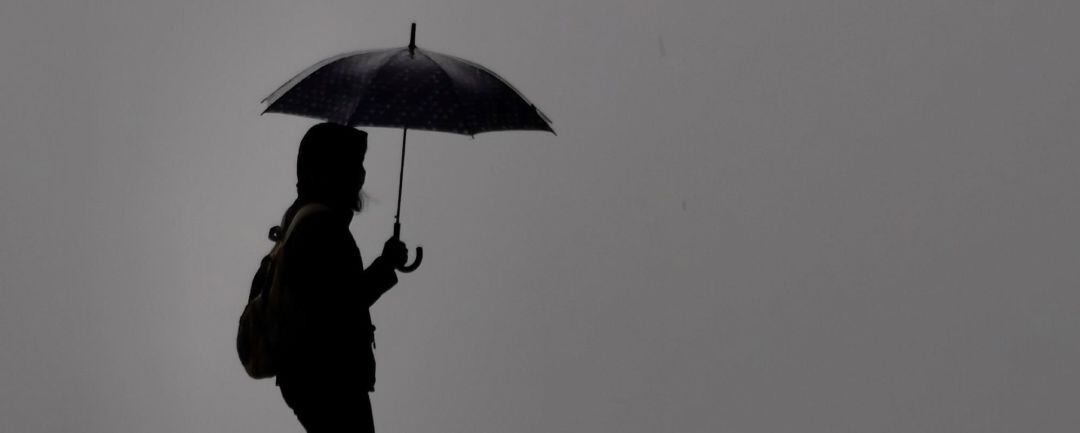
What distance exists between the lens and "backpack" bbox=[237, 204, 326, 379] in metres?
3.86

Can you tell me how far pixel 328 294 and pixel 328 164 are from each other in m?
0.31

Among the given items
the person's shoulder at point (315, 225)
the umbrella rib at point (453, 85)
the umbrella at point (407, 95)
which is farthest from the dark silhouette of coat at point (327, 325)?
the umbrella rib at point (453, 85)

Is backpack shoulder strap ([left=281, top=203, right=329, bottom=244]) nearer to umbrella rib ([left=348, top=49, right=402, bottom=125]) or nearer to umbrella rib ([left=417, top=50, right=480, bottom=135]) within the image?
umbrella rib ([left=348, top=49, right=402, bottom=125])

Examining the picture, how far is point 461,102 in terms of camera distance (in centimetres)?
391

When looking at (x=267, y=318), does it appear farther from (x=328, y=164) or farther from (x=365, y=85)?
(x=365, y=85)

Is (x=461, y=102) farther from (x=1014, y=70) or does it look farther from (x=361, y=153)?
(x=1014, y=70)

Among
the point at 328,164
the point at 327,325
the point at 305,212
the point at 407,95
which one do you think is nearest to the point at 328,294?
the point at 327,325

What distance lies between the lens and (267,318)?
153 inches

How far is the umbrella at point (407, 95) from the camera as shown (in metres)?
3.84

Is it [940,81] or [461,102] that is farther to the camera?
[940,81]

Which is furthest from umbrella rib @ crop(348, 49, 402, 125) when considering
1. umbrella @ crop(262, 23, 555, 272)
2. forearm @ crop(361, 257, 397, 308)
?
forearm @ crop(361, 257, 397, 308)

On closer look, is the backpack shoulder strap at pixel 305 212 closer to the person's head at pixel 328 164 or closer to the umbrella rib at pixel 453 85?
the person's head at pixel 328 164

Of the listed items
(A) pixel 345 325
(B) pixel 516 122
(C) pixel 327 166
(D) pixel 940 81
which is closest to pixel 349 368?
(A) pixel 345 325

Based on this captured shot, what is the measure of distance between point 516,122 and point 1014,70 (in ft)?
6.75
